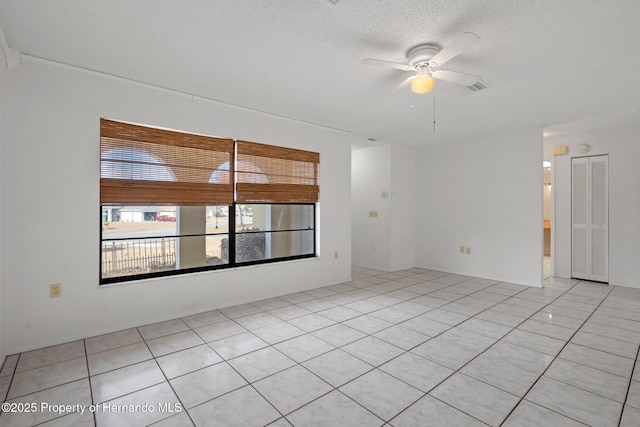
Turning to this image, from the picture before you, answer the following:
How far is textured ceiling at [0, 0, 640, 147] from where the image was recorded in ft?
6.82

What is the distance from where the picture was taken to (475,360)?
8.38 ft

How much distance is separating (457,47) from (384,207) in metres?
4.15

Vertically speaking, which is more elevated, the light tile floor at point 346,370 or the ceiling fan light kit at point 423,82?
the ceiling fan light kit at point 423,82

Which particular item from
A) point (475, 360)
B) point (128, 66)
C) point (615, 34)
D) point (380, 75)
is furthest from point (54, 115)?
point (615, 34)

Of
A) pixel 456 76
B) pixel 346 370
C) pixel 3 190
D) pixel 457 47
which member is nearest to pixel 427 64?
pixel 456 76

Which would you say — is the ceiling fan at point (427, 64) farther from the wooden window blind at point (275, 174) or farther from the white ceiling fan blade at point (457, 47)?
the wooden window blind at point (275, 174)

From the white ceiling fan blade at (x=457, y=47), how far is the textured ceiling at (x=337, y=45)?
0.15 metres

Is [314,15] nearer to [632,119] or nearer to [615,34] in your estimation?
[615,34]

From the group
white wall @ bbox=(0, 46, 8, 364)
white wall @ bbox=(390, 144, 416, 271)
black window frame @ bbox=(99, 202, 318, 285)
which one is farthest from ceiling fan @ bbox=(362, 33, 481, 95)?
white wall @ bbox=(390, 144, 416, 271)

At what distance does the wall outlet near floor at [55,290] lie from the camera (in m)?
2.80

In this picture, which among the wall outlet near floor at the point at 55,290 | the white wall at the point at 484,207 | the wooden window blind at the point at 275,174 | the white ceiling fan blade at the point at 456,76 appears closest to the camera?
→ the white ceiling fan blade at the point at 456,76

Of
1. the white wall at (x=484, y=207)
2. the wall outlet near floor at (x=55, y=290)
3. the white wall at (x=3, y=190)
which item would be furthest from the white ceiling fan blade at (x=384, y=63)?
the white wall at (x=484, y=207)

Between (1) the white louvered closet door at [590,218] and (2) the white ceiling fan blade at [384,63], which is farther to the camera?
(1) the white louvered closet door at [590,218]

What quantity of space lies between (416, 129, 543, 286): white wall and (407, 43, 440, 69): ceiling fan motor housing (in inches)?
138
